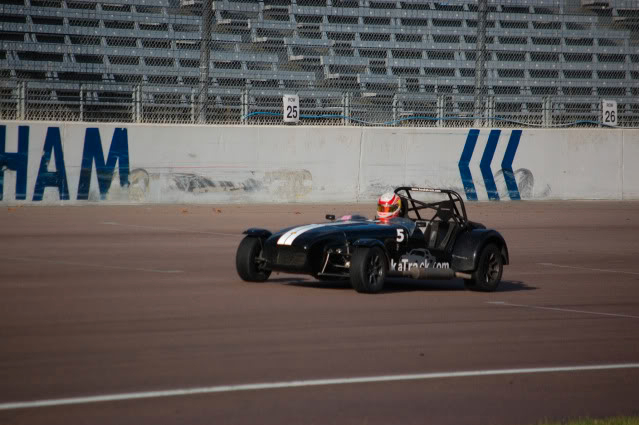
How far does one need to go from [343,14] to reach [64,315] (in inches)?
631

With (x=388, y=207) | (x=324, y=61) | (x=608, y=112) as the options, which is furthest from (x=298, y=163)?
(x=388, y=207)

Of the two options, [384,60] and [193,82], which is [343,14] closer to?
[384,60]

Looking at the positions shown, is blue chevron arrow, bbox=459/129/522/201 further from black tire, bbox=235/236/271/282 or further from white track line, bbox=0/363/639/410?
white track line, bbox=0/363/639/410

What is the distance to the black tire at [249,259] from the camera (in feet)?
34.3

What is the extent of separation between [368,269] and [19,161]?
433 inches

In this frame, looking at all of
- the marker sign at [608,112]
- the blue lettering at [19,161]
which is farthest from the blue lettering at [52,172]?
the marker sign at [608,112]

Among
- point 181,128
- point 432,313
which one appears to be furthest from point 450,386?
point 181,128

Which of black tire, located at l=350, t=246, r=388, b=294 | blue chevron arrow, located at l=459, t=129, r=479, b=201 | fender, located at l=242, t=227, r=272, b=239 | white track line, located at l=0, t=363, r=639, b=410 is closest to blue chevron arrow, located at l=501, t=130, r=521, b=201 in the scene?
blue chevron arrow, located at l=459, t=129, r=479, b=201

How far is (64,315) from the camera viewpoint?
809 centimetres

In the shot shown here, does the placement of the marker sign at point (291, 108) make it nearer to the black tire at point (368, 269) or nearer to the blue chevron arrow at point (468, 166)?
the blue chevron arrow at point (468, 166)

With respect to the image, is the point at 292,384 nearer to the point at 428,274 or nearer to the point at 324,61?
the point at 428,274

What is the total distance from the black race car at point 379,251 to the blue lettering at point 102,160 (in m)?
9.68

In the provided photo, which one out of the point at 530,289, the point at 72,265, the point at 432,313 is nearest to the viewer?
the point at 432,313

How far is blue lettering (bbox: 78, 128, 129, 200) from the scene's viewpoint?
19.5 metres
